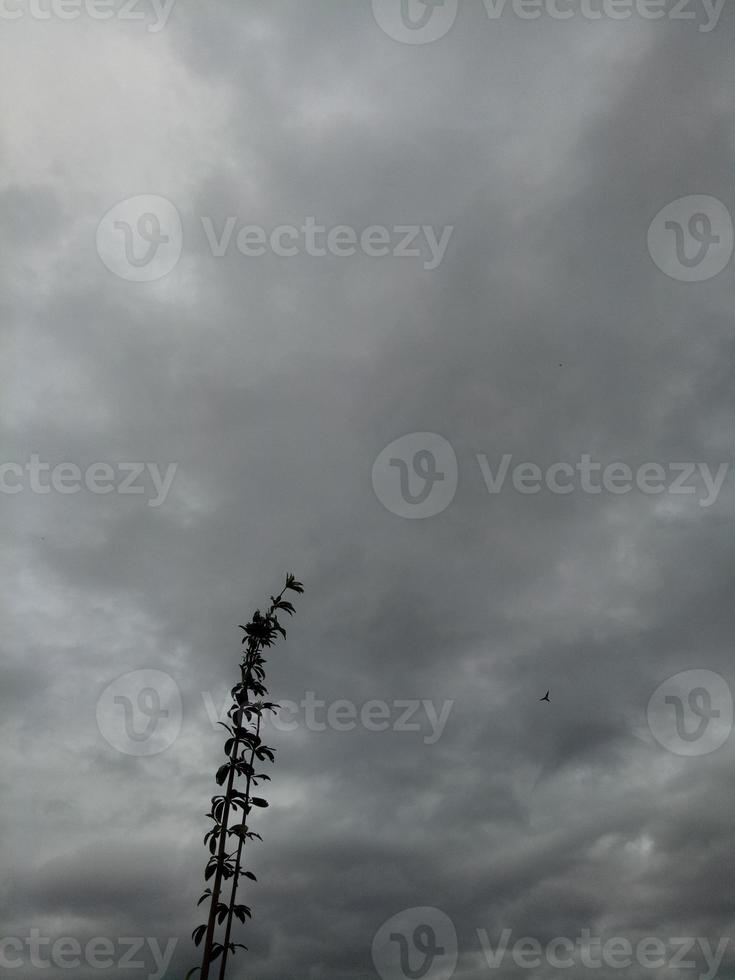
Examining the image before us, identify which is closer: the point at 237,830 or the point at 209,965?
the point at 209,965

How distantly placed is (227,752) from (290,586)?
18.9 ft

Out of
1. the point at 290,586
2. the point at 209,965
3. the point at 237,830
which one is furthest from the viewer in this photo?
the point at 290,586

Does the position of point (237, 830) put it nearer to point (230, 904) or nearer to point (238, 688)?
point (230, 904)

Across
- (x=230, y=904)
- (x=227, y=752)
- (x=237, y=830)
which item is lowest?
(x=230, y=904)

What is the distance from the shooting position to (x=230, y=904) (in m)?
22.9

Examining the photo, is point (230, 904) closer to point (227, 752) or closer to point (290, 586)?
point (227, 752)

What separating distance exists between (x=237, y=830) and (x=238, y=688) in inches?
163

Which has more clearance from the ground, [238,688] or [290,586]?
[290,586]

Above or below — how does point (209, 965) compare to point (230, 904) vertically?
below

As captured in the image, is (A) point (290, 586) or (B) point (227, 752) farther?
(A) point (290, 586)

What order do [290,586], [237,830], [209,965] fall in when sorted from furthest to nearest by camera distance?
[290,586]
[237,830]
[209,965]

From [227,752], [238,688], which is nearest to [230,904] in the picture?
[227,752]

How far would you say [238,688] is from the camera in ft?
79.1

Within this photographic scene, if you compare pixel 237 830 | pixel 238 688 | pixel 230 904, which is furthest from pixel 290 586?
pixel 230 904
